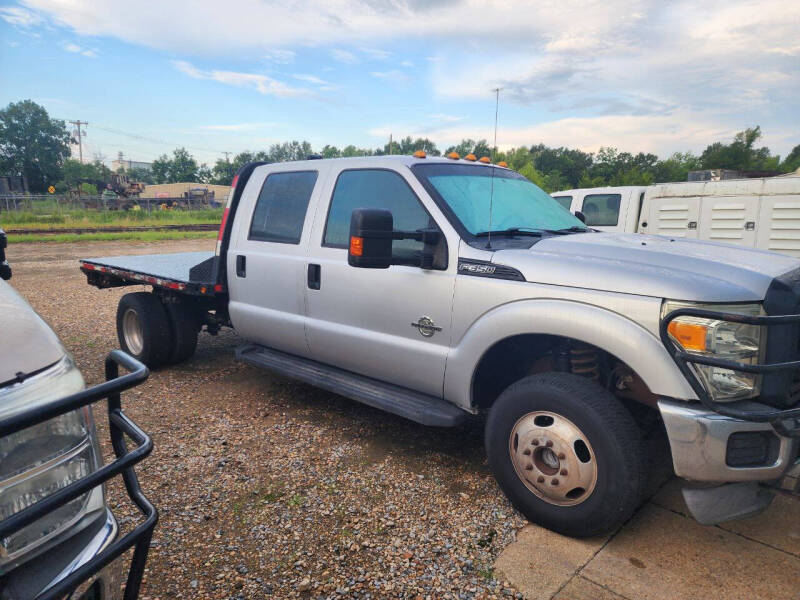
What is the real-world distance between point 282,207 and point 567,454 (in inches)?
110

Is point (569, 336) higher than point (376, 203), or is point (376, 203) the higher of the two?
point (376, 203)

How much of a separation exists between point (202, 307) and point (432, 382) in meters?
2.91

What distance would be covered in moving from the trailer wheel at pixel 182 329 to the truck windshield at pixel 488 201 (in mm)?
2955

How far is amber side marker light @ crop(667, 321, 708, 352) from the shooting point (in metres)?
2.18

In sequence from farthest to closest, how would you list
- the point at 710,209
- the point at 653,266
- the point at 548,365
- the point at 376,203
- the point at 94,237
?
the point at 94,237 < the point at 710,209 < the point at 376,203 < the point at 548,365 < the point at 653,266

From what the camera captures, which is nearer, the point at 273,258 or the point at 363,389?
the point at 363,389

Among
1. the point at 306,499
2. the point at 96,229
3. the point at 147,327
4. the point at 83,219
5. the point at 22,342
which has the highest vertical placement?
the point at 22,342

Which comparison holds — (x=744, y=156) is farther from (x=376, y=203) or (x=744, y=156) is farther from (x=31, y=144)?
(x=31, y=144)

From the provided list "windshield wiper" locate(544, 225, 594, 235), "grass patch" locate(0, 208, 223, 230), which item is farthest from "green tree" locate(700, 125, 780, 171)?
"windshield wiper" locate(544, 225, 594, 235)

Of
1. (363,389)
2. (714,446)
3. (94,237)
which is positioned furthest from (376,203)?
(94,237)

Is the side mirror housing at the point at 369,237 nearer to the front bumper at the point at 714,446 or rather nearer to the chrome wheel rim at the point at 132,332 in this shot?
the front bumper at the point at 714,446

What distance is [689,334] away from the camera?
220 centimetres

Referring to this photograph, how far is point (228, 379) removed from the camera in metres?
5.07

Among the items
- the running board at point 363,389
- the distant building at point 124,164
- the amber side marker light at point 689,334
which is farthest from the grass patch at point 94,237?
the distant building at point 124,164
